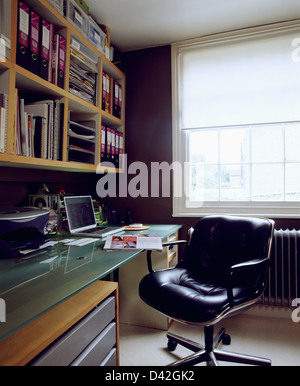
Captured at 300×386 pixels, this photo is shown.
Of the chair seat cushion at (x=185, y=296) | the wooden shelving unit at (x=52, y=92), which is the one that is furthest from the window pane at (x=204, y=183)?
the chair seat cushion at (x=185, y=296)

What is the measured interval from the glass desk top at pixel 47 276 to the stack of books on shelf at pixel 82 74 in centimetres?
114

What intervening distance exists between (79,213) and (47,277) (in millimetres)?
1011

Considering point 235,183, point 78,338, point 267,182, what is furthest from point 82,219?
point 267,182

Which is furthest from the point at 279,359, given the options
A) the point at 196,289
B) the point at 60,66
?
the point at 60,66

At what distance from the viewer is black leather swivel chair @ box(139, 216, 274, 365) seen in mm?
1345

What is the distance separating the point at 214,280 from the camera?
1766 millimetres

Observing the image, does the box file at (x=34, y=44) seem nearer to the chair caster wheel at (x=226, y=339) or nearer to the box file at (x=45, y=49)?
the box file at (x=45, y=49)

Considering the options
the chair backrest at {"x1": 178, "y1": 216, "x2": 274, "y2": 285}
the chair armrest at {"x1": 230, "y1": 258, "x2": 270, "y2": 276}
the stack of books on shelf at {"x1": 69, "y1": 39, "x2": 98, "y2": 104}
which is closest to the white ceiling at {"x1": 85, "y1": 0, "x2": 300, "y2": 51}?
the stack of books on shelf at {"x1": 69, "y1": 39, "x2": 98, "y2": 104}

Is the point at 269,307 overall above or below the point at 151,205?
below

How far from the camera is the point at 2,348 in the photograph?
87 cm

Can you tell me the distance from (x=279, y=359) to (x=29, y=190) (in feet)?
6.91
